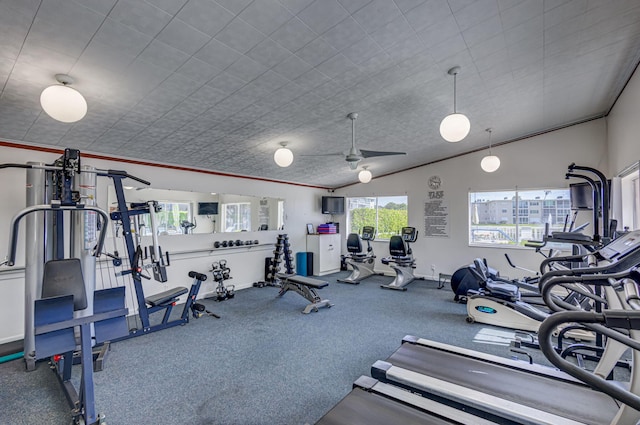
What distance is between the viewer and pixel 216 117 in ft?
11.6

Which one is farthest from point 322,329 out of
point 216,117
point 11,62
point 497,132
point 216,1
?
point 497,132

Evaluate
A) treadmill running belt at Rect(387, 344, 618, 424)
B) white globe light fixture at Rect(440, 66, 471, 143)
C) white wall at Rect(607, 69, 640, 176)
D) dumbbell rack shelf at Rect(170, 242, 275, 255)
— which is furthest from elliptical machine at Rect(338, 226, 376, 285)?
white wall at Rect(607, 69, 640, 176)

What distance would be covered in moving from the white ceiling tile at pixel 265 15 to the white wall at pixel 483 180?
508 centimetres

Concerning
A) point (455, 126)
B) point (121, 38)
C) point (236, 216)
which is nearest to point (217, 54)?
point (121, 38)

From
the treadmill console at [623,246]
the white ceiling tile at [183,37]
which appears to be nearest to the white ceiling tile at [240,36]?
the white ceiling tile at [183,37]

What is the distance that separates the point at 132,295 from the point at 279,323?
2.37 m

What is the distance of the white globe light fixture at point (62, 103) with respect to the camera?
85.9 inches

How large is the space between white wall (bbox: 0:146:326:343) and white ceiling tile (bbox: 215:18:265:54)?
315 cm

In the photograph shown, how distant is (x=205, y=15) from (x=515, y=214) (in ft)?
21.2

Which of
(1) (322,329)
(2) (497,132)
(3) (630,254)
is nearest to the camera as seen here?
(3) (630,254)

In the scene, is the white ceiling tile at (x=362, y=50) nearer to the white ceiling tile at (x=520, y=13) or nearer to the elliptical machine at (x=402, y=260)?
the white ceiling tile at (x=520, y=13)

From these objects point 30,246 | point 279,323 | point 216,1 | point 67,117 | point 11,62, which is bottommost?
point 279,323

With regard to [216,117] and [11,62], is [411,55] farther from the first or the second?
[11,62]

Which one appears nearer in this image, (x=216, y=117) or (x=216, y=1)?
(x=216, y=1)
